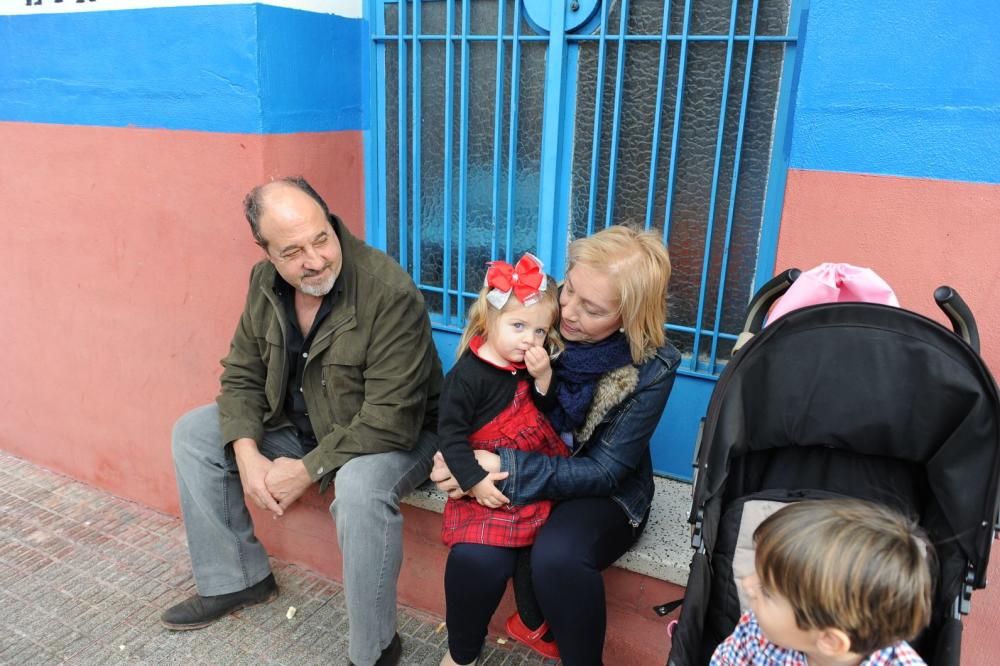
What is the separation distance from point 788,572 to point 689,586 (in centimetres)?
44

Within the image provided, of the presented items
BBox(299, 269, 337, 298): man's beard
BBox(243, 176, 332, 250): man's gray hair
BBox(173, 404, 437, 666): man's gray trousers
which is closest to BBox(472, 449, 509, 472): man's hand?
BBox(173, 404, 437, 666): man's gray trousers

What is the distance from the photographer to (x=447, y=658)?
254 cm

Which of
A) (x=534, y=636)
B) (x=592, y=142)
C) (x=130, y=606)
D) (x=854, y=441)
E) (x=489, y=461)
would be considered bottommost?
(x=130, y=606)

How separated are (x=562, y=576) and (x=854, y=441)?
0.87 meters

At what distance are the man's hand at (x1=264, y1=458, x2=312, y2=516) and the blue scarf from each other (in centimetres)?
93

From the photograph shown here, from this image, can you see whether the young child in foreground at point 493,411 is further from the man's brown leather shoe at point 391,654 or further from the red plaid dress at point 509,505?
the man's brown leather shoe at point 391,654

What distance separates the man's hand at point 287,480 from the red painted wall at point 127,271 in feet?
2.80

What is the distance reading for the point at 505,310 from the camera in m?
2.28

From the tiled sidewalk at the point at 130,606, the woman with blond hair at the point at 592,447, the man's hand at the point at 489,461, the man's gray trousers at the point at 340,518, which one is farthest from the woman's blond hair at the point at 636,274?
the tiled sidewalk at the point at 130,606

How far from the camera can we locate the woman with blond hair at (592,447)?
2.24 metres

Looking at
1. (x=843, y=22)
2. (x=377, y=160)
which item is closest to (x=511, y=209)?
(x=377, y=160)

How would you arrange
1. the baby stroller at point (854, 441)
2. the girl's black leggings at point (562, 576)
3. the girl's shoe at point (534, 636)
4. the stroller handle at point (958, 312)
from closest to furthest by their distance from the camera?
the baby stroller at point (854, 441)
the stroller handle at point (958, 312)
the girl's black leggings at point (562, 576)
the girl's shoe at point (534, 636)

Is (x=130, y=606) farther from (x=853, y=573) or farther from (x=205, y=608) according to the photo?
(x=853, y=573)

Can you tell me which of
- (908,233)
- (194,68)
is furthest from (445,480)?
(194,68)
